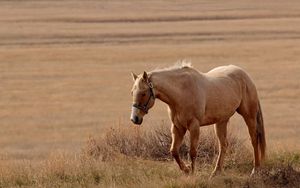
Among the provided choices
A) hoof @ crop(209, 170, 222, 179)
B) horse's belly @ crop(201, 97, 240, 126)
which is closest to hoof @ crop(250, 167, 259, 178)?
hoof @ crop(209, 170, 222, 179)

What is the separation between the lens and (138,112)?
8.49 meters

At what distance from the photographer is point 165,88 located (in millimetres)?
8805

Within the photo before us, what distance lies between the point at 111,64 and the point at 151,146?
92.7 feet

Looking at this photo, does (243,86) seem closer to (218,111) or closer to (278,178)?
(218,111)

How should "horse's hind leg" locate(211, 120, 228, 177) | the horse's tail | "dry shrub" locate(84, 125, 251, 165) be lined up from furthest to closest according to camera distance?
"dry shrub" locate(84, 125, 251, 165) → the horse's tail → "horse's hind leg" locate(211, 120, 228, 177)

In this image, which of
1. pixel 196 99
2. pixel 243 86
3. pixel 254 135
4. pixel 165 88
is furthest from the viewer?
pixel 254 135

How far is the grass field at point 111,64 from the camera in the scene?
746 inches

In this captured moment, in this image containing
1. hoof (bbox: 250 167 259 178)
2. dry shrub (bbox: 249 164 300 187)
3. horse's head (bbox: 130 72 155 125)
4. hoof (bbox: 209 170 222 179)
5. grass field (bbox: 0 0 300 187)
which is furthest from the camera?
grass field (bbox: 0 0 300 187)

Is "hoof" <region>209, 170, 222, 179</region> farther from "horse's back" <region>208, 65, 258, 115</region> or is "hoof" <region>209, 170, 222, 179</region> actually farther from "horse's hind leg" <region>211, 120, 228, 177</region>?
"horse's back" <region>208, 65, 258, 115</region>

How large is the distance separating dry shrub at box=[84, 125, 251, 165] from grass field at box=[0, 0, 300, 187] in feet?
1.66

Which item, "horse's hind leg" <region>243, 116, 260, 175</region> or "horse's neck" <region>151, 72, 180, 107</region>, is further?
"horse's hind leg" <region>243, 116, 260, 175</region>

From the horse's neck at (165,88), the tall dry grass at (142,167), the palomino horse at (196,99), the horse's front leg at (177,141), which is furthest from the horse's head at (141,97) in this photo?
the tall dry grass at (142,167)

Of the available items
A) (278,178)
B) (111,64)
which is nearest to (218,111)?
(278,178)

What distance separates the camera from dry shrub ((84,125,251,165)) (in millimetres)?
10977
